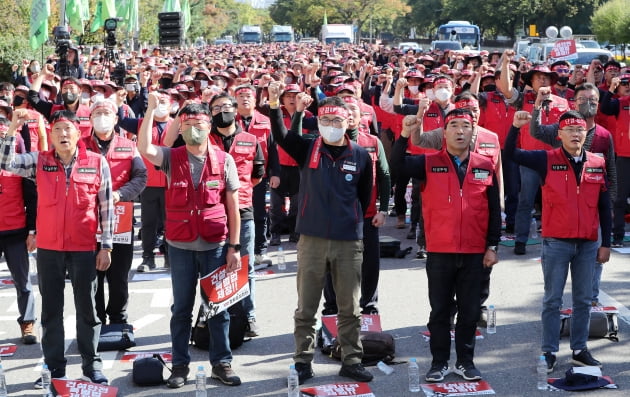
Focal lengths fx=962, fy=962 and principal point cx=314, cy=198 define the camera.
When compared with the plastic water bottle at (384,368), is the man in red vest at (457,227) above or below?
above

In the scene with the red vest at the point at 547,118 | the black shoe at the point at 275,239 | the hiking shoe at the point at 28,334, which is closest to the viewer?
the hiking shoe at the point at 28,334

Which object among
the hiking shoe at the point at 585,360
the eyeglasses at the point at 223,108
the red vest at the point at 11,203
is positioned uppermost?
the eyeglasses at the point at 223,108

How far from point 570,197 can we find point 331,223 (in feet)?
6.12

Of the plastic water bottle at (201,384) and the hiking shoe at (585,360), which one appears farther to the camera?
the hiking shoe at (585,360)

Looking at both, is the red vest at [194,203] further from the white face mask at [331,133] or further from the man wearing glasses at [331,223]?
the white face mask at [331,133]

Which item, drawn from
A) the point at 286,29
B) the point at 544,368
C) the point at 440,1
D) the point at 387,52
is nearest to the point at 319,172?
the point at 544,368

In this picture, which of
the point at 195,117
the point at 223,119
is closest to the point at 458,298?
the point at 195,117

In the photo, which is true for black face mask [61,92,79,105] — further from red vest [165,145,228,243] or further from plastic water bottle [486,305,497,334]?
plastic water bottle [486,305,497,334]

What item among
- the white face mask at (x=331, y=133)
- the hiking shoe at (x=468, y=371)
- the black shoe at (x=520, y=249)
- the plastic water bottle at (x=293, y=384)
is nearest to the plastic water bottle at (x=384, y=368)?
the hiking shoe at (x=468, y=371)

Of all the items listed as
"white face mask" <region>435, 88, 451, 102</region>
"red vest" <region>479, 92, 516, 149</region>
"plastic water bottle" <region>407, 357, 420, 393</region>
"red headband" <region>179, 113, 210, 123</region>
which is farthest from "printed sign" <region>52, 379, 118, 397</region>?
"red vest" <region>479, 92, 516, 149</region>

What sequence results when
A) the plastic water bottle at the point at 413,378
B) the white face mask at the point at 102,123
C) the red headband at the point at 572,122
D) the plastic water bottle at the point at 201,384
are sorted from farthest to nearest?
the white face mask at the point at 102,123 → the red headband at the point at 572,122 → the plastic water bottle at the point at 413,378 → the plastic water bottle at the point at 201,384

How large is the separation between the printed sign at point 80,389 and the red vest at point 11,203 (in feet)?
5.80

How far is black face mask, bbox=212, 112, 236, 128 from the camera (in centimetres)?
856

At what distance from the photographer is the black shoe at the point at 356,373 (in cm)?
721
